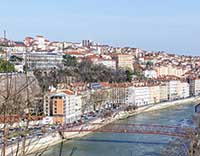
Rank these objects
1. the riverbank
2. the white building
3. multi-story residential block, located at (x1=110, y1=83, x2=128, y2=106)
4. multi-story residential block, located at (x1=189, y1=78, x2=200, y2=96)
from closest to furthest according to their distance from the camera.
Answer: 1. the riverbank
2. multi-story residential block, located at (x1=110, y1=83, x2=128, y2=106)
3. multi-story residential block, located at (x1=189, y1=78, x2=200, y2=96)
4. the white building

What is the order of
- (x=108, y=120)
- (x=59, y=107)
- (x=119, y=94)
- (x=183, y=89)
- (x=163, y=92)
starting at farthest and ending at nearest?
1. (x=183, y=89)
2. (x=163, y=92)
3. (x=119, y=94)
4. (x=108, y=120)
5. (x=59, y=107)

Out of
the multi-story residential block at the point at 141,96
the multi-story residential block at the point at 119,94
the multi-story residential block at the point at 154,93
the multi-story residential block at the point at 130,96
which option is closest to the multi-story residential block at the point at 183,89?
the multi-story residential block at the point at 154,93

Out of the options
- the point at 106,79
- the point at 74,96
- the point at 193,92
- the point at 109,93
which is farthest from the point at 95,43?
the point at 74,96

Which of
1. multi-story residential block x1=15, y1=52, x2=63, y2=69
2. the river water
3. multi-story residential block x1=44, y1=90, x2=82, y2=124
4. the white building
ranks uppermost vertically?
multi-story residential block x1=15, y1=52, x2=63, y2=69

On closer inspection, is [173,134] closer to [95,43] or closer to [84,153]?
[84,153]

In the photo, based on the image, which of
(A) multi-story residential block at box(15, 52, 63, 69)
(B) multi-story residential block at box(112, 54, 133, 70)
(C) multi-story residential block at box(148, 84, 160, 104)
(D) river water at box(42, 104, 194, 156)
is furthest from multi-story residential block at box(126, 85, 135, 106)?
(B) multi-story residential block at box(112, 54, 133, 70)

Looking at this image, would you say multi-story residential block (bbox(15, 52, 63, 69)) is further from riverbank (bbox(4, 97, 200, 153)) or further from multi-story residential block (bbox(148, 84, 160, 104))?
riverbank (bbox(4, 97, 200, 153))

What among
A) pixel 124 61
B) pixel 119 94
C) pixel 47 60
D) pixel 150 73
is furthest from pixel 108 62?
pixel 119 94

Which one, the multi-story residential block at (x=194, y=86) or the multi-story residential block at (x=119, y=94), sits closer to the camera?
the multi-story residential block at (x=119, y=94)

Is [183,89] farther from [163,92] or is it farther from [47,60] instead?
[47,60]

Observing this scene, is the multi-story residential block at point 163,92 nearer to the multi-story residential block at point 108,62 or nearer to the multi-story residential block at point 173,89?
the multi-story residential block at point 173,89

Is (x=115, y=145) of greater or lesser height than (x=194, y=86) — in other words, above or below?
below
